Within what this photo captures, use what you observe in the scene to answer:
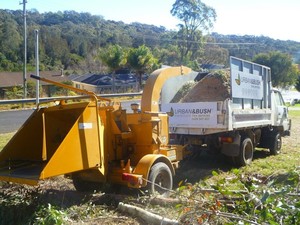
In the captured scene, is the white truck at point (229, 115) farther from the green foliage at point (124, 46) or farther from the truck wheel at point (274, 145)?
the green foliage at point (124, 46)

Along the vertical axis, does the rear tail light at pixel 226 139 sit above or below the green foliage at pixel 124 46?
below

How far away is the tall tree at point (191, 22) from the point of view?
63.4 m

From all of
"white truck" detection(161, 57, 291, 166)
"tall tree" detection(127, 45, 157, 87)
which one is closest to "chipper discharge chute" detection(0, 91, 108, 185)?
"white truck" detection(161, 57, 291, 166)

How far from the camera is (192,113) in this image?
9070 millimetres

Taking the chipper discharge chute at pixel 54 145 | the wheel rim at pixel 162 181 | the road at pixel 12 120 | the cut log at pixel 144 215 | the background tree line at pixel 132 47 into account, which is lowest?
the cut log at pixel 144 215

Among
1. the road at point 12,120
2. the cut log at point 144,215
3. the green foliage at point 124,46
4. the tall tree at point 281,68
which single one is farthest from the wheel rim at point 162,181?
the tall tree at point 281,68

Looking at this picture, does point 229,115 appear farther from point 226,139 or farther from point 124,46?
point 124,46

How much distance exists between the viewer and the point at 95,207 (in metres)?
5.81

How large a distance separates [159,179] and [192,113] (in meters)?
2.80

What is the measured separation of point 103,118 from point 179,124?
125 inches

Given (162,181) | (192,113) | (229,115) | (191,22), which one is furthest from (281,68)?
(162,181)

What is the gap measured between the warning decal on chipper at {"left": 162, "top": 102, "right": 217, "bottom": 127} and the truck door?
12.7ft

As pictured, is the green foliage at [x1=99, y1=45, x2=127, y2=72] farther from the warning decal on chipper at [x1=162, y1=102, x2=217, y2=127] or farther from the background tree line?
the warning decal on chipper at [x1=162, y1=102, x2=217, y2=127]

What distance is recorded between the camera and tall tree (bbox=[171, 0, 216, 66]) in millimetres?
63375
